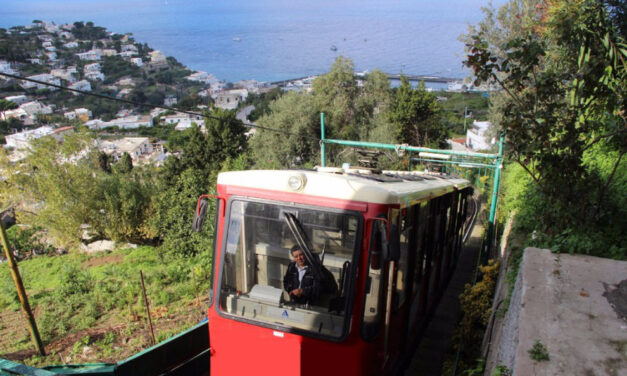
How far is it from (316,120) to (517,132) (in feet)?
89.1

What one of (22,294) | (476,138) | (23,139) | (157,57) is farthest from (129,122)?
(22,294)

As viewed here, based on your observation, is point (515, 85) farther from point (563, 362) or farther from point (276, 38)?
point (276, 38)

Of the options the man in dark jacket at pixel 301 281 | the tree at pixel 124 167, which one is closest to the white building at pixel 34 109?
the tree at pixel 124 167

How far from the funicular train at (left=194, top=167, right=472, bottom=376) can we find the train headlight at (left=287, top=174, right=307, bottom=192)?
0.01 m

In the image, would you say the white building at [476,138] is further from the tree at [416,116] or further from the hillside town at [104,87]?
the hillside town at [104,87]

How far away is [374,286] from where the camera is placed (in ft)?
14.6

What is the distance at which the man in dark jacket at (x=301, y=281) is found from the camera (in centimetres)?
452

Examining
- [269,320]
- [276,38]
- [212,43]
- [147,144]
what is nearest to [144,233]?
[269,320]

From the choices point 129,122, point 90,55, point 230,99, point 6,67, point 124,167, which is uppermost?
point 90,55

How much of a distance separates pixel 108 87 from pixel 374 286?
14347cm

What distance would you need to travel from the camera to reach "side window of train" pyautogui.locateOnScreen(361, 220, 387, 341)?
4324 millimetres

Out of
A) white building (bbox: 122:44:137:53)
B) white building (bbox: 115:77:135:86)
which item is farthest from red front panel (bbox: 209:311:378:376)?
white building (bbox: 122:44:137:53)

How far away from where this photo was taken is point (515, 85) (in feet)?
18.6

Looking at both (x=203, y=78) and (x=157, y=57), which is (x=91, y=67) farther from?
(x=203, y=78)
